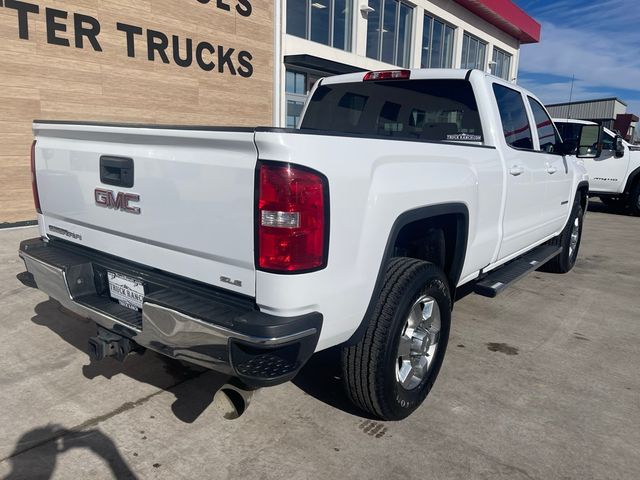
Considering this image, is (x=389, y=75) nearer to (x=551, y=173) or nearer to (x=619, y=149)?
(x=551, y=173)

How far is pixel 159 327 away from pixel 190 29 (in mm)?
8448

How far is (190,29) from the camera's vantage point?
9312 millimetres

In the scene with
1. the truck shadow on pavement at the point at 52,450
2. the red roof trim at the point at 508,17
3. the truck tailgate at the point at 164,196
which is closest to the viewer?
the truck tailgate at the point at 164,196

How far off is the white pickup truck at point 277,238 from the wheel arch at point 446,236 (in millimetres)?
11

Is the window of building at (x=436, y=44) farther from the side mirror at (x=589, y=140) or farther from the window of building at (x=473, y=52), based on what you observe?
the side mirror at (x=589, y=140)

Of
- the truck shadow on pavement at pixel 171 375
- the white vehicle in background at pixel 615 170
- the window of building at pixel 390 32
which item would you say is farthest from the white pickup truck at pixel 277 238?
the window of building at pixel 390 32

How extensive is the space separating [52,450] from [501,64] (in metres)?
26.0

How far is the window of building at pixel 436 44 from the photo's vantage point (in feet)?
57.7

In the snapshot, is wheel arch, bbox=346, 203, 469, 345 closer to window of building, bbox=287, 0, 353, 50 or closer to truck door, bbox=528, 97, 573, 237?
truck door, bbox=528, 97, 573, 237

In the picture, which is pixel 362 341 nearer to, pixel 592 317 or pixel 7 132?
pixel 592 317

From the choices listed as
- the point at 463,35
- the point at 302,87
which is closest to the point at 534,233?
the point at 302,87

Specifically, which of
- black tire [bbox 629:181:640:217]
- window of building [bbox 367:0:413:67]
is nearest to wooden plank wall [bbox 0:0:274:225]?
window of building [bbox 367:0:413:67]

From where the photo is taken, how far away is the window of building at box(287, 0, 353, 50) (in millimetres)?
11938

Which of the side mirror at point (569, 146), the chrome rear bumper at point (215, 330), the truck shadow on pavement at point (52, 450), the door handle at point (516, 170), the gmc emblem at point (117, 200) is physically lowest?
the truck shadow on pavement at point (52, 450)
